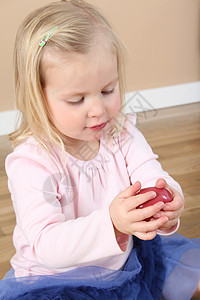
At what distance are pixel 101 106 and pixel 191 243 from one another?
39 cm

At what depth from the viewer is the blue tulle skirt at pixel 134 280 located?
79 centimetres

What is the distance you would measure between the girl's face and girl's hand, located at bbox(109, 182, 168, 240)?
164 mm

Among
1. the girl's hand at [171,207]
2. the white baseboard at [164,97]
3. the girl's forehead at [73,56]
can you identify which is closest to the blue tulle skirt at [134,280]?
the girl's hand at [171,207]

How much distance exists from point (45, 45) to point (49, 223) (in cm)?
32

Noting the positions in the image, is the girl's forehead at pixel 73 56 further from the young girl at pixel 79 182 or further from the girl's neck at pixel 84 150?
the girl's neck at pixel 84 150

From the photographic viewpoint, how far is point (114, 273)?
0.83 metres

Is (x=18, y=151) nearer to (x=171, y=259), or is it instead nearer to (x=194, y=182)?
(x=171, y=259)

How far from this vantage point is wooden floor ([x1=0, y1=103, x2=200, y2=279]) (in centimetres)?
129

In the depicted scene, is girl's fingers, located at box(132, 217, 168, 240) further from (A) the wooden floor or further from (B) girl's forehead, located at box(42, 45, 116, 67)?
(A) the wooden floor

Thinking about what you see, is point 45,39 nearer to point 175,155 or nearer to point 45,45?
point 45,45

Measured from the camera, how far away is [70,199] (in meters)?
0.85

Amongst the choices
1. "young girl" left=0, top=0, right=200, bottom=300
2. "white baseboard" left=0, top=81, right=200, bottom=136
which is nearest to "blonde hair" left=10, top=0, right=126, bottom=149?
"young girl" left=0, top=0, right=200, bottom=300

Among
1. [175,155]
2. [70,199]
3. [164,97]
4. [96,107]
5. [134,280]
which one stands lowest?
[164,97]

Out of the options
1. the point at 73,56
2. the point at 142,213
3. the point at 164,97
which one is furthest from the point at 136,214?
the point at 164,97
